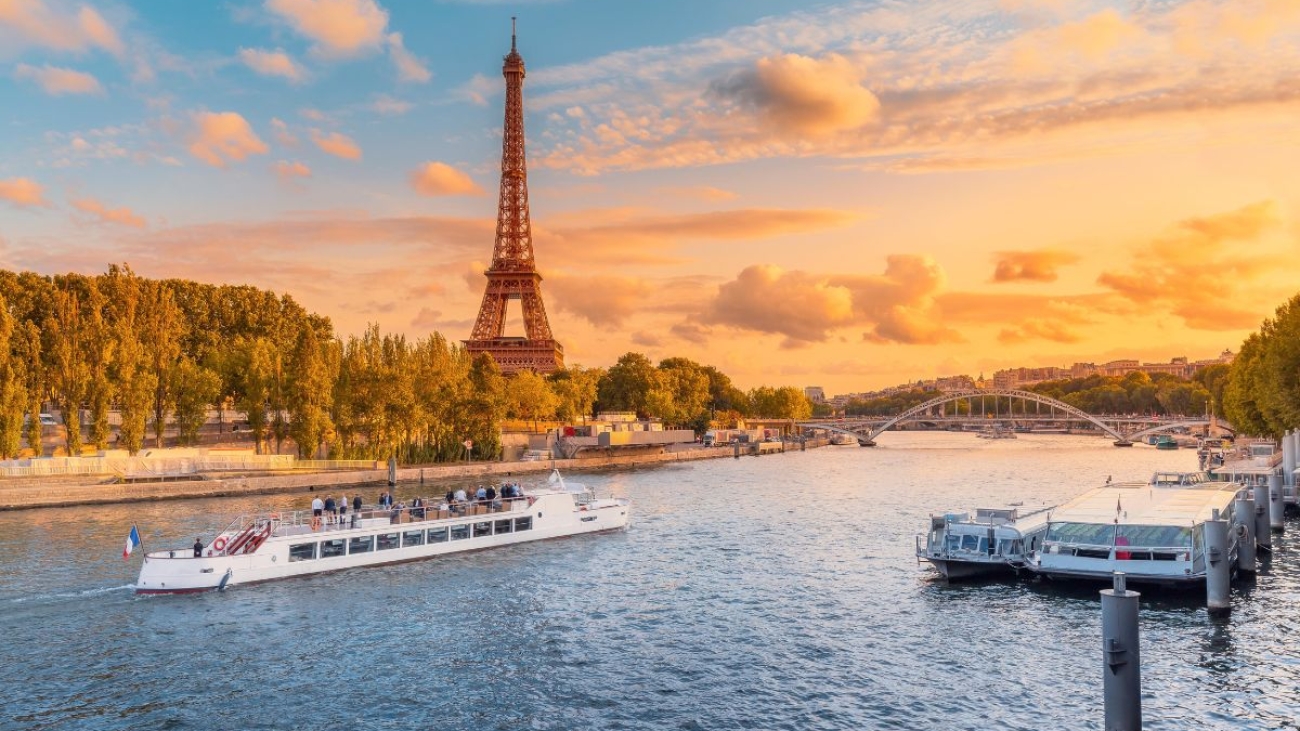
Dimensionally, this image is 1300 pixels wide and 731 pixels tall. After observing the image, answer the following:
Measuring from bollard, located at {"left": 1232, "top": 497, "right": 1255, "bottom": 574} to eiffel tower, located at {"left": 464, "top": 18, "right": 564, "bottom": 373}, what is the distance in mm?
105875

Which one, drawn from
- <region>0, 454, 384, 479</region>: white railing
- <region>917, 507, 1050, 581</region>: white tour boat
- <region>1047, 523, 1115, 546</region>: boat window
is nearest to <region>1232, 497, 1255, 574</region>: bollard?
<region>1047, 523, 1115, 546</region>: boat window

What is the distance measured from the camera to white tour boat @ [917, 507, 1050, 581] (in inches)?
1457

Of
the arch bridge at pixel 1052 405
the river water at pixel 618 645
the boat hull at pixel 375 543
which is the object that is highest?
the arch bridge at pixel 1052 405

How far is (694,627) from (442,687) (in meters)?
8.76

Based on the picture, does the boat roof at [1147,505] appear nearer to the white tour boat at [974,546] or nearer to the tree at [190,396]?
the white tour boat at [974,546]

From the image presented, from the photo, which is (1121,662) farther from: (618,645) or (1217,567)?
(1217,567)

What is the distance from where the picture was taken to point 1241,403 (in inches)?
3607

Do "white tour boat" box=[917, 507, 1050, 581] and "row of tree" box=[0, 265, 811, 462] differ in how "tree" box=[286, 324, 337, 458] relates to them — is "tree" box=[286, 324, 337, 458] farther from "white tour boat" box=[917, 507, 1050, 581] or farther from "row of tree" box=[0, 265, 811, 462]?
"white tour boat" box=[917, 507, 1050, 581]

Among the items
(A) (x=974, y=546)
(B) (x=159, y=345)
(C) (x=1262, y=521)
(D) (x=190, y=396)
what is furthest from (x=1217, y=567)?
(B) (x=159, y=345)

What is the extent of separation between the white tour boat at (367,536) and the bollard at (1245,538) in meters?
27.9

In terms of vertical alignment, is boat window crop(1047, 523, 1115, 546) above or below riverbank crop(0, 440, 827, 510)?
above

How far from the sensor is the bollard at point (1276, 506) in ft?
163

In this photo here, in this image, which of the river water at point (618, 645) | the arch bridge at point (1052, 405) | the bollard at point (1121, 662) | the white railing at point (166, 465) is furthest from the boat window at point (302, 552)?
the arch bridge at point (1052, 405)

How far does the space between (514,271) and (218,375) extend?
200 feet
